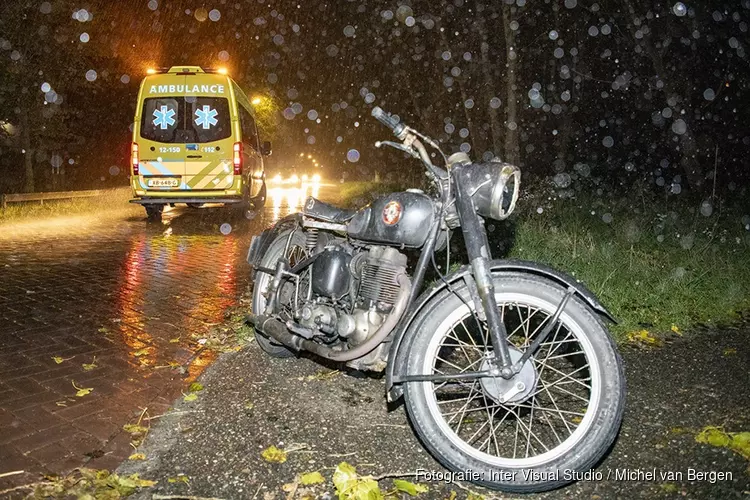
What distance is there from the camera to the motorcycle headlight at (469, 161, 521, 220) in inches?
113

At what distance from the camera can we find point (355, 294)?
3.63 meters

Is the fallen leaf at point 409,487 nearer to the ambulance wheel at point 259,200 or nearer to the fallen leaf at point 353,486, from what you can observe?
the fallen leaf at point 353,486

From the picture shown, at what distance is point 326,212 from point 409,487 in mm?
1801

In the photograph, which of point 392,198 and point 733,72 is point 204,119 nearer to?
point 392,198

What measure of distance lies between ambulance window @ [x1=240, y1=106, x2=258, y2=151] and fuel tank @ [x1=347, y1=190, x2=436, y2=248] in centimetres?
994

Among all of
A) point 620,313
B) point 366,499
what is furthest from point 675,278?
point 366,499

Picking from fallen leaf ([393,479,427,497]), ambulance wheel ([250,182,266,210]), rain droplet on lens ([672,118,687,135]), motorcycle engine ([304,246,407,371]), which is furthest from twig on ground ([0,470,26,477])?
rain droplet on lens ([672,118,687,135])

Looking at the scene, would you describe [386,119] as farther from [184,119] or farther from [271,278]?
[184,119]

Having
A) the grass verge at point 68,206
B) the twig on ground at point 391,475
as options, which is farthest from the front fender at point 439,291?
the grass verge at point 68,206

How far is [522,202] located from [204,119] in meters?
6.39

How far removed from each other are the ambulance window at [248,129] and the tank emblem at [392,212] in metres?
10.0

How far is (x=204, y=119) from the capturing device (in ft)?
39.6

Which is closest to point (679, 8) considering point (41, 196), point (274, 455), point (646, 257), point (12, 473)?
point (646, 257)

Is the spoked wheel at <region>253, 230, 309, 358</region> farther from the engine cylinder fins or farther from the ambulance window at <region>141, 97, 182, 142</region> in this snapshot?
the ambulance window at <region>141, 97, 182, 142</region>
